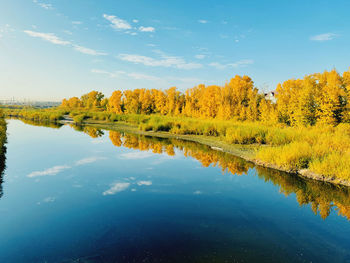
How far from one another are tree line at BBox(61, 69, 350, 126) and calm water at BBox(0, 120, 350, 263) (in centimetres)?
1654

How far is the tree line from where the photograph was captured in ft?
76.2

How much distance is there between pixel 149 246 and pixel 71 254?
1.63 m

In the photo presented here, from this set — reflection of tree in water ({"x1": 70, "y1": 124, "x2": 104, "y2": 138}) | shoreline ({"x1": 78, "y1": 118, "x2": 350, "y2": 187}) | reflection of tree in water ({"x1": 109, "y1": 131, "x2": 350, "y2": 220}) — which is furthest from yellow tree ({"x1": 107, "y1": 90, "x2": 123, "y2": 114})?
reflection of tree in water ({"x1": 109, "y1": 131, "x2": 350, "y2": 220})

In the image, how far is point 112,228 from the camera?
5.86m

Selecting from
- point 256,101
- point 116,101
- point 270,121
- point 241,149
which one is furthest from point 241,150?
point 116,101

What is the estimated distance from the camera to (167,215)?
6672 millimetres

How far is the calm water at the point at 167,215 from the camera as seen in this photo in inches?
196

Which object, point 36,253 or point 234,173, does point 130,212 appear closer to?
point 36,253

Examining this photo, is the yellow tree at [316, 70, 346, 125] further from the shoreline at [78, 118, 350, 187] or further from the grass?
the shoreline at [78, 118, 350, 187]

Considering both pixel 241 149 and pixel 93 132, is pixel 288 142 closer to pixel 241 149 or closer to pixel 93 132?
pixel 241 149

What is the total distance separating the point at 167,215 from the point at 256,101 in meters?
30.4

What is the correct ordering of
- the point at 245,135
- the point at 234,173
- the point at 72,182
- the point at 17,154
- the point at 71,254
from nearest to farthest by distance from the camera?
the point at 71,254
the point at 72,182
the point at 234,173
the point at 17,154
the point at 245,135

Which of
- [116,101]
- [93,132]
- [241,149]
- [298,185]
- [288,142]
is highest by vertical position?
[116,101]

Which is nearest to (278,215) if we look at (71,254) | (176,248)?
(176,248)
